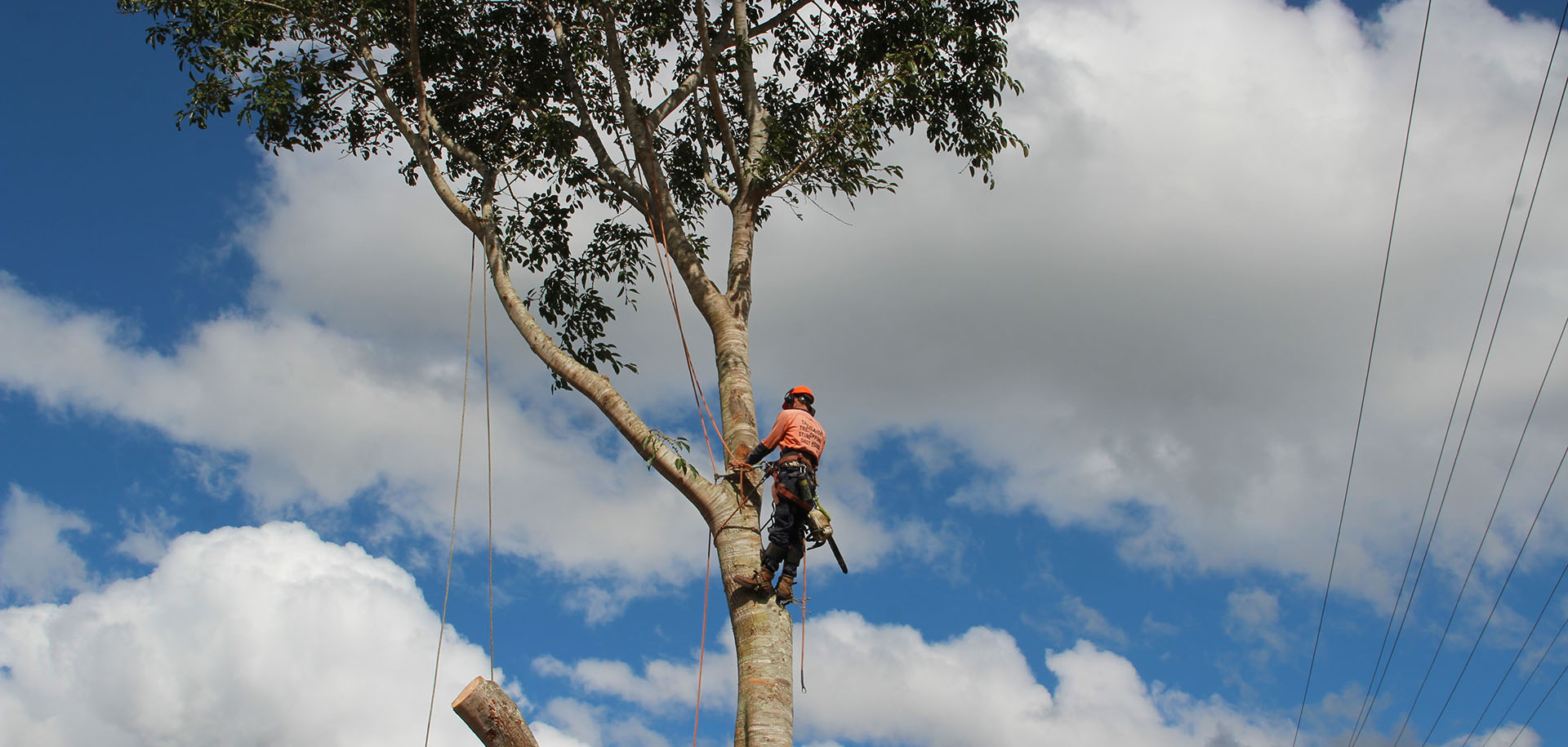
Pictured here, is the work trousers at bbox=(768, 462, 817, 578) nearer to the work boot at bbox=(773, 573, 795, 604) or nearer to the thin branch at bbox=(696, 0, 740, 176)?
the work boot at bbox=(773, 573, 795, 604)

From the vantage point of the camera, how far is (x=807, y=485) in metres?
6.78

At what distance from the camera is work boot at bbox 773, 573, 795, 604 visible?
21.3 feet

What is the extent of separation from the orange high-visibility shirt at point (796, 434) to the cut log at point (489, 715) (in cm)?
236

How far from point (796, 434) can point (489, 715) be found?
8.60 ft

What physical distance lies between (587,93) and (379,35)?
191cm

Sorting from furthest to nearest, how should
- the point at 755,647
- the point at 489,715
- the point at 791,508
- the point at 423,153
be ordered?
the point at 423,153 < the point at 791,508 < the point at 755,647 < the point at 489,715

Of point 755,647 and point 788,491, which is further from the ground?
point 788,491

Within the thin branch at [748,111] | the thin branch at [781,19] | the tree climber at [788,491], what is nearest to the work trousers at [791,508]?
the tree climber at [788,491]

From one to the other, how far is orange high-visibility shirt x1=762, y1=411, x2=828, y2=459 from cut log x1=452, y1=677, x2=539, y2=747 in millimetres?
2364

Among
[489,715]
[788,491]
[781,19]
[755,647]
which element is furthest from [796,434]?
[781,19]

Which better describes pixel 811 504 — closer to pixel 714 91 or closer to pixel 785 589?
pixel 785 589

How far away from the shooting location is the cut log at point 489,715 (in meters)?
5.23

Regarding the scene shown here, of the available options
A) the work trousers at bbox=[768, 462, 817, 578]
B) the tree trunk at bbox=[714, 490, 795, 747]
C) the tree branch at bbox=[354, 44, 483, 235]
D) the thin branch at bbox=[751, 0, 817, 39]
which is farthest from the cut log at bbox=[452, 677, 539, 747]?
the thin branch at bbox=[751, 0, 817, 39]

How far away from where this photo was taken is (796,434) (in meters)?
6.93
